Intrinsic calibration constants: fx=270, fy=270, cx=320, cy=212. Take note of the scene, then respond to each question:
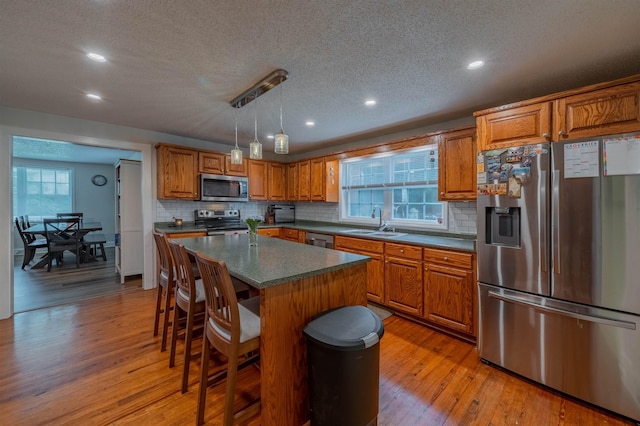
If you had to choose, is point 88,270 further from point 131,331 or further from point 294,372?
point 294,372

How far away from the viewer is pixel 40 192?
693 centimetres

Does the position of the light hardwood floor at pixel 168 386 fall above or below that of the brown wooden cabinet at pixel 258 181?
below

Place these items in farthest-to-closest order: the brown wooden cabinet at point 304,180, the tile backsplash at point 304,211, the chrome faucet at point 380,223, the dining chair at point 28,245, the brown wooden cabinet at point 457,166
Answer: the dining chair at point 28,245
the brown wooden cabinet at point 304,180
the chrome faucet at point 380,223
the tile backsplash at point 304,211
the brown wooden cabinet at point 457,166

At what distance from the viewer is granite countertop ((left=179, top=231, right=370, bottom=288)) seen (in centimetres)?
148

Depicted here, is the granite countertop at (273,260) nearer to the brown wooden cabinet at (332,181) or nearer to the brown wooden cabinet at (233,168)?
the brown wooden cabinet at (332,181)

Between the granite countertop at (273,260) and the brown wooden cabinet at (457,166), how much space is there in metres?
1.59

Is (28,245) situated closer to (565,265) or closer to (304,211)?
(304,211)

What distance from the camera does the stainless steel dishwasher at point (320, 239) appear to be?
3.91 m

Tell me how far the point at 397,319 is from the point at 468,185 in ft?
5.43

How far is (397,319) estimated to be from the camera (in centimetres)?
305

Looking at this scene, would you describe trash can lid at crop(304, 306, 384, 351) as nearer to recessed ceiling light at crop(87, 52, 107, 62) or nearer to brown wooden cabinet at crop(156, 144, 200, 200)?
recessed ceiling light at crop(87, 52, 107, 62)

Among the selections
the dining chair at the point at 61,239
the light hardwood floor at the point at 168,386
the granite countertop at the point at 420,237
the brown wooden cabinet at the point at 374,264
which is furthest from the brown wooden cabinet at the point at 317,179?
the dining chair at the point at 61,239

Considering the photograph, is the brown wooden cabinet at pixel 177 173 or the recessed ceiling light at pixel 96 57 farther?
the brown wooden cabinet at pixel 177 173

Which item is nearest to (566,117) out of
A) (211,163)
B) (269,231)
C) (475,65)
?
(475,65)
